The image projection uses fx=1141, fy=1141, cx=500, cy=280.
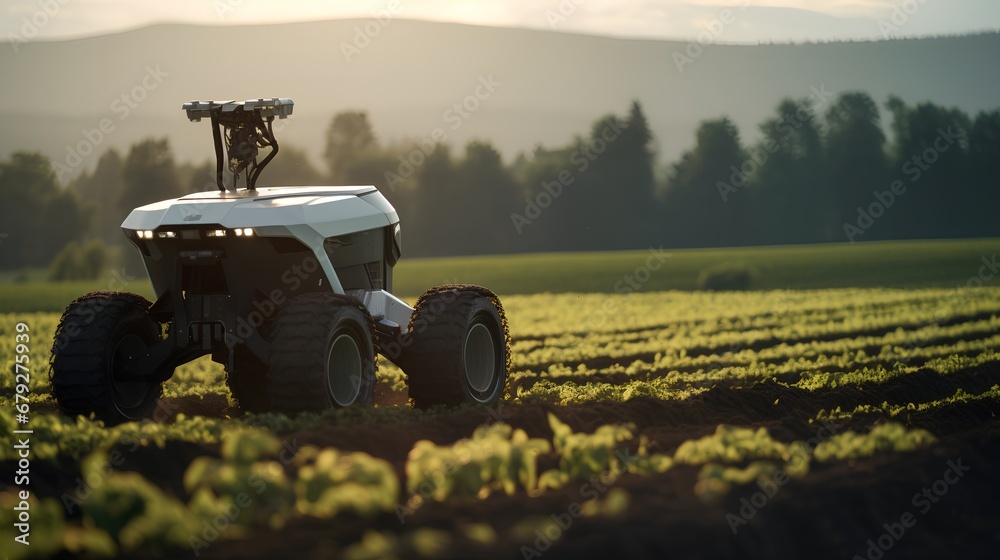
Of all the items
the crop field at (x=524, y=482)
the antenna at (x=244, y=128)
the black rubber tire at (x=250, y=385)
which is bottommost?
the black rubber tire at (x=250, y=385)

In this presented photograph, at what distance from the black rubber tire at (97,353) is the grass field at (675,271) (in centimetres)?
3086

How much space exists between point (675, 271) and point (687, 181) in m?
15.5

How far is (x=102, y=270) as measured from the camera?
4975cm

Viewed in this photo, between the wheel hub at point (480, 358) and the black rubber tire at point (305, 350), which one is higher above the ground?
the black rubber tire at point (305, 350)

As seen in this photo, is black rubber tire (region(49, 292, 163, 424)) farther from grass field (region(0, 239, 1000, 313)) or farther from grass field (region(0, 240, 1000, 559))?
grass field (region(0, 239, 1000, 313))

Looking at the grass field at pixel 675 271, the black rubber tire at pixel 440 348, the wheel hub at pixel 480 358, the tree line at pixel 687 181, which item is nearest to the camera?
the black rubber tire at pixel 440 348

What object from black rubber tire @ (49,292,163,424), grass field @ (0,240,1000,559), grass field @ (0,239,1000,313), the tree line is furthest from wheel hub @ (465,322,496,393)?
the tree line

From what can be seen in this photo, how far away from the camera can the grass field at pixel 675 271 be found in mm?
43594

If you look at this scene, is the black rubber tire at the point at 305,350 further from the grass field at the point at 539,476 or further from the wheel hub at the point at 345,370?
the grass field at the point at 539,476

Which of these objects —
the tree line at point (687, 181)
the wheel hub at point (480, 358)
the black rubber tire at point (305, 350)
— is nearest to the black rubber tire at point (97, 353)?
the black rubber tire at point (305, 350)

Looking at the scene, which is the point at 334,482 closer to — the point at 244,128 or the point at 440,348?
the point at 440,348

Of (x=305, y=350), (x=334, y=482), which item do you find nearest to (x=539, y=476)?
(x=334, y=482)

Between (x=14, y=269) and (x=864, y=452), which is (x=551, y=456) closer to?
(x=864, y=452)

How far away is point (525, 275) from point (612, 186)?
15097mm
